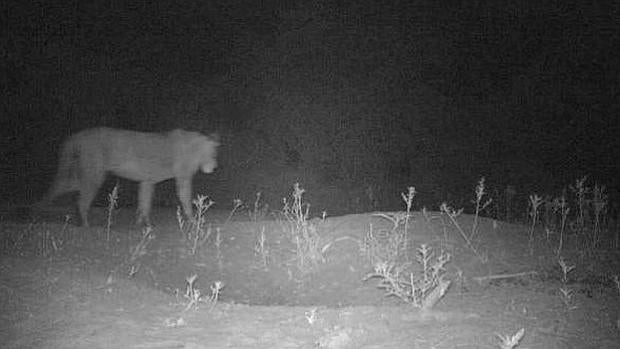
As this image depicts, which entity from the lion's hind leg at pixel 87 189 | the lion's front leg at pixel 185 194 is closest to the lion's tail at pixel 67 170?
the lion's hind leg at pixel 87 189

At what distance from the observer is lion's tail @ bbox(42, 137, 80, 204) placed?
1123cm

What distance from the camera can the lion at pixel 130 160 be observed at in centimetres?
1115

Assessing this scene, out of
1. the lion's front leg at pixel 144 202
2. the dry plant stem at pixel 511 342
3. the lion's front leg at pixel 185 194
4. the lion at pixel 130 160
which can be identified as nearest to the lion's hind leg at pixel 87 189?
the lion at pixel 130 160

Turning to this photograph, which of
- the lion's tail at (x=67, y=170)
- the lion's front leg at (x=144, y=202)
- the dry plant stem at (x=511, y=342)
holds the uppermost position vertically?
the lion's tail at (x=67, y=170)

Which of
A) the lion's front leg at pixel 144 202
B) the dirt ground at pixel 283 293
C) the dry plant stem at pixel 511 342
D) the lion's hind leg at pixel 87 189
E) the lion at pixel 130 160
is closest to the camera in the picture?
the dry plant stem at pixel 511 342

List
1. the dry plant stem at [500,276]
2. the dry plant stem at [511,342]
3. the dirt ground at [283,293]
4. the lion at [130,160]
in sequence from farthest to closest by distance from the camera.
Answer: the lion at [130,160] < the dry plant stem at [500,276] < the dirt ground at [283,293] < the dry plant stem at [511,342]

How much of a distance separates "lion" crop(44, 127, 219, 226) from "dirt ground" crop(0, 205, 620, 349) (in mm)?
1659

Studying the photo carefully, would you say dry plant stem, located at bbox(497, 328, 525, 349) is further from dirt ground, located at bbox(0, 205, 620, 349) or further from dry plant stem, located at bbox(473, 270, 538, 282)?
dry plant stem, located at bbox(473, 270, 538, 282)

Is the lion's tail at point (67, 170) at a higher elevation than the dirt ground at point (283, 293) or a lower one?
higher

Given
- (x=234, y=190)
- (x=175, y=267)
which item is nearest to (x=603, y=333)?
(x=175, y=267)

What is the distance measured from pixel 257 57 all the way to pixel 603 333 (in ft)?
81.5

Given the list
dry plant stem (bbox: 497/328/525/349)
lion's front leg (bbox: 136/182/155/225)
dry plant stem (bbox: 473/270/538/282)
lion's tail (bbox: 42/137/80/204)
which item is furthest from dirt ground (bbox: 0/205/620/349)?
lion's tail (bbox: 42/137/80/204)

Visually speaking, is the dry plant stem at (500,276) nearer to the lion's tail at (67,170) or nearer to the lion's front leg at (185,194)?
the lion's front leg at (185,194)

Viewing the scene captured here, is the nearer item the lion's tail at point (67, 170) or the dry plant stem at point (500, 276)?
the dry plant stem at point (500, 276)
